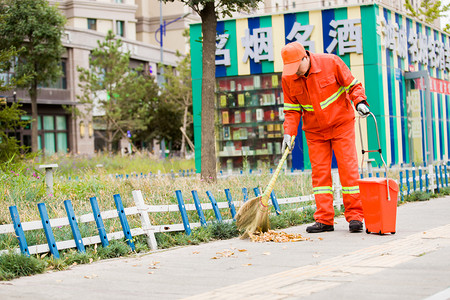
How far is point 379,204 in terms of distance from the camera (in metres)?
8.30

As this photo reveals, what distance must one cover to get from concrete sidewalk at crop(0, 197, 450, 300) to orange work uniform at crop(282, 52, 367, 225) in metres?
0.72

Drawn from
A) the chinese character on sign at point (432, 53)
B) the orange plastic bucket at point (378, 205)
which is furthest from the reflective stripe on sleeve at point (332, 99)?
the chinese character on sign at point (432, 53)

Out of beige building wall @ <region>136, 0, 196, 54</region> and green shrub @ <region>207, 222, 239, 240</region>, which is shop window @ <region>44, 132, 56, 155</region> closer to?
beige building wall @ <region>136, 0, 196, 54</region>

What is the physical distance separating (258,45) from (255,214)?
1435 centimetres

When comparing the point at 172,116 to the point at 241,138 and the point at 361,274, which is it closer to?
the point at 241,138

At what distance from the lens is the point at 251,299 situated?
5059mm

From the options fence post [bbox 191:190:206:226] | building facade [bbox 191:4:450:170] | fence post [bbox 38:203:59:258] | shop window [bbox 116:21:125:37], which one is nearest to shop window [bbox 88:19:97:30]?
shop window [bbox 116:21:125:37]

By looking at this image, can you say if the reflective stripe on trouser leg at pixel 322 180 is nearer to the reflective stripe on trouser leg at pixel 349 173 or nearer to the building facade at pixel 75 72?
the reflective stripe on trouser leg at pixel 349 173

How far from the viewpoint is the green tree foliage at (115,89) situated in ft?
124

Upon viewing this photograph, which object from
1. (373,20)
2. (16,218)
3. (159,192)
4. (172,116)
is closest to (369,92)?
(373,20)

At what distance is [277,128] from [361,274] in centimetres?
1683

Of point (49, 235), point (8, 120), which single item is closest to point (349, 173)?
point (49, 235)

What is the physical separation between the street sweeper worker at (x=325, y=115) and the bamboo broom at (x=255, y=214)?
69cm

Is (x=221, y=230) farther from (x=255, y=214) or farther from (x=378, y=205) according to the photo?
(x=378, y=205)
